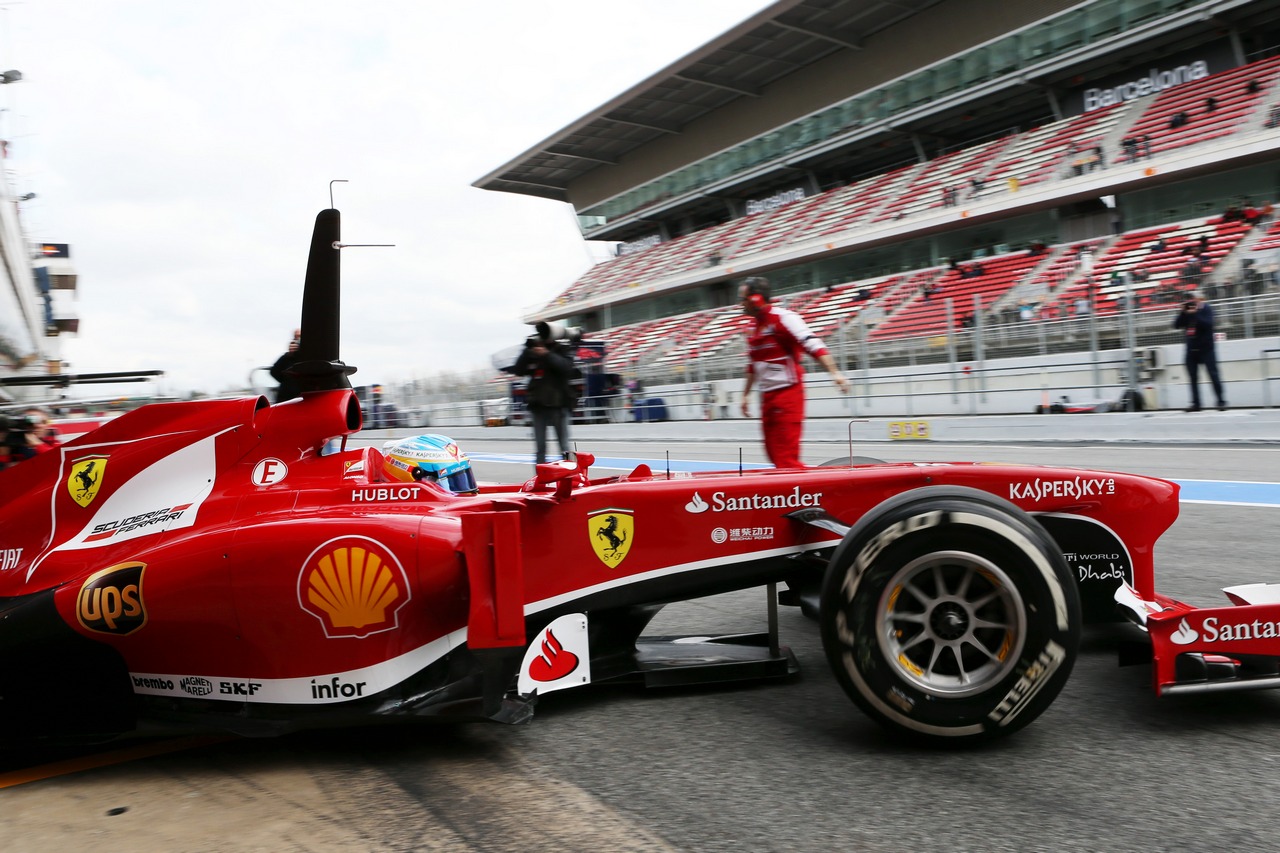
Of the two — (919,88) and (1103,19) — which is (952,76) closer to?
(919,88)

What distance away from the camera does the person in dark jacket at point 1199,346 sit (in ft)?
39.9

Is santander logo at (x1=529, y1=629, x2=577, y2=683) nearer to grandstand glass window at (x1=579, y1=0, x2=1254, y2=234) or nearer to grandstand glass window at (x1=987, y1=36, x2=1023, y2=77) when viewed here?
grandstand glass window at (x1=579, y1=0, x2=1254, y2=234)

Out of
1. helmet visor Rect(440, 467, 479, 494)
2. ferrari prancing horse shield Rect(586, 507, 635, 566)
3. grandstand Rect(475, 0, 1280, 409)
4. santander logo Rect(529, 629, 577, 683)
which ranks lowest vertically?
santander logo Rect(529, 629, 577, 683)

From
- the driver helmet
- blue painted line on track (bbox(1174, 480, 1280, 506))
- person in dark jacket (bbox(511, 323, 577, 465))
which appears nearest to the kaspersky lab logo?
the driver helmet

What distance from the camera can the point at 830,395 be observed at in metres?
18.1

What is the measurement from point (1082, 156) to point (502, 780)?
2805 centimetres

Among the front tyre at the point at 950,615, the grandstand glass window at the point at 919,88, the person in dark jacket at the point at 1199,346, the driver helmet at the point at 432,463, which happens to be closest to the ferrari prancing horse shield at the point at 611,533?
the front tyre at the point at 950,615

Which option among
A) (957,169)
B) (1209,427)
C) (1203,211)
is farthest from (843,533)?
(957,169)

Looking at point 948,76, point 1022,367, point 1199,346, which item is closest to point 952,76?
point 948,76

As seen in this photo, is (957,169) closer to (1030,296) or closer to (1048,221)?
(1048,221)

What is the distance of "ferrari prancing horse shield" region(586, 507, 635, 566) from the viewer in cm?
290

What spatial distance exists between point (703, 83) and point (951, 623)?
128ft

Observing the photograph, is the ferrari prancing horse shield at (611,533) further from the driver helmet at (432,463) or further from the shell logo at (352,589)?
the driver helmet at (432,463)

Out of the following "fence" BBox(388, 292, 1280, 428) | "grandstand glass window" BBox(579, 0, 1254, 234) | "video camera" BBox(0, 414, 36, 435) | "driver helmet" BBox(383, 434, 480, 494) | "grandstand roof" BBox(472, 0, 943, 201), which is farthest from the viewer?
Answer: "grandstand roof" BBox(472, 0, 943, 201)
